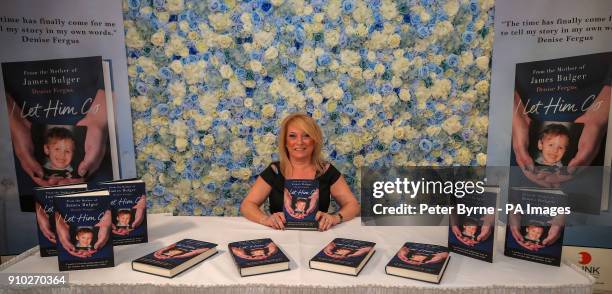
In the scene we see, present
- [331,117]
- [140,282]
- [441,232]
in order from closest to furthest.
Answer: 1. [140,282]
2. [441,232]
3. [331,117]

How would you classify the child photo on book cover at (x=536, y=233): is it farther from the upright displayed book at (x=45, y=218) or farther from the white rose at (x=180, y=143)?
the white rose at (x=180, y=143)

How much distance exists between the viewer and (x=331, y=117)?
2713 mm

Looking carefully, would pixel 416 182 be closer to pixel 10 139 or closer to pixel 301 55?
pixel 301 55

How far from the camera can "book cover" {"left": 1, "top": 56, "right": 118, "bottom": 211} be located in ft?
8.31

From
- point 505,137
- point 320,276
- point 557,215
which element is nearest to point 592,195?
point 505,137

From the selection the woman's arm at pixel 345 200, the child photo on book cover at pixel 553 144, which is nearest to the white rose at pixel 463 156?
the child photo on book cover at pixel 553 144

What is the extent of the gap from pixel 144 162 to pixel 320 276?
1.94 meters

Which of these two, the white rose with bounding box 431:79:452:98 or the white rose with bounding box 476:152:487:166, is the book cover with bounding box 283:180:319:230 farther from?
the white rose with bounding box 476:152:487:166

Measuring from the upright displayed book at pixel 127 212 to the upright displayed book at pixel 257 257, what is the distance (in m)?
0.44

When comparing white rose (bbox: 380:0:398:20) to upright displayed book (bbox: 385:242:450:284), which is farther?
white rose (bbox: 380:0:398:20)

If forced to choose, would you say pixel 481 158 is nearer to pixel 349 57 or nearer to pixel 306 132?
pixel 349 57

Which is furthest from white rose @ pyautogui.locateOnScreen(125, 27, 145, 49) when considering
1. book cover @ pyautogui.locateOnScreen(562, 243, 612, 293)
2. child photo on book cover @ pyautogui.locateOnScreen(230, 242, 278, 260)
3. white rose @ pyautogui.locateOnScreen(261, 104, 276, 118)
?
book cover @ pyautogui.locateOnScreen(562, 243, 612, 293)

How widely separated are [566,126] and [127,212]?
8.99 ft

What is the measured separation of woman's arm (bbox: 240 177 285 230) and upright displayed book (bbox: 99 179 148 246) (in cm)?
57
